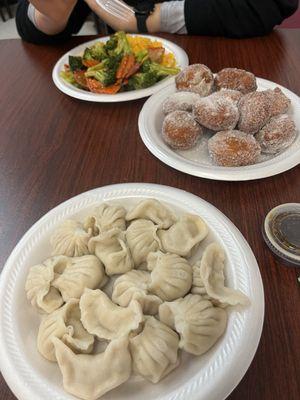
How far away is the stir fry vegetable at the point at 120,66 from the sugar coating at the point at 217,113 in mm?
379

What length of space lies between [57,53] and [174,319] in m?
1.61

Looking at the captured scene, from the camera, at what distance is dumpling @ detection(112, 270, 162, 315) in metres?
0.72

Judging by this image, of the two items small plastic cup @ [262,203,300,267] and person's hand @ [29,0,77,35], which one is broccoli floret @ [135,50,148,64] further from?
small plastic cup @ [262,203,300,267]

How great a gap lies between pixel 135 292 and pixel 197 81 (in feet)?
2.94

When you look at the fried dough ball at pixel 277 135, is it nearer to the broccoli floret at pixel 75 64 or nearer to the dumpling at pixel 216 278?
the dumpling at pixel 216 278

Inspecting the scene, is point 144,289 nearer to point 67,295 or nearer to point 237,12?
point 67,295

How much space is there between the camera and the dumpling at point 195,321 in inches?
25.7

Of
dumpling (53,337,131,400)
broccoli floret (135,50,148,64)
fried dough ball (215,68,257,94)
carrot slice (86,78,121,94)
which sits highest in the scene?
broccoli floret (135,50,148,64)

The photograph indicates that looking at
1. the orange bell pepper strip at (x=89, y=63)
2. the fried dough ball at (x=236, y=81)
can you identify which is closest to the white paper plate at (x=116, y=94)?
the orange bell pepper strip at (x=89, y=63)

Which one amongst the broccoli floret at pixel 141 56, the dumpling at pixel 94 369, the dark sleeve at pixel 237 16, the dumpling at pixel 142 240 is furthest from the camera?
the dark sleeve at pixel 237 16

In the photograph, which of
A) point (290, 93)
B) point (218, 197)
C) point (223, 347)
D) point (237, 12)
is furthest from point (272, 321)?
point (237, 12)

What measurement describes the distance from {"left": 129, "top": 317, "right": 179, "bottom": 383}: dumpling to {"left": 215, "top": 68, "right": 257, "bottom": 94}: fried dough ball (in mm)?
957

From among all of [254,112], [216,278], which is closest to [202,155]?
[254,112]

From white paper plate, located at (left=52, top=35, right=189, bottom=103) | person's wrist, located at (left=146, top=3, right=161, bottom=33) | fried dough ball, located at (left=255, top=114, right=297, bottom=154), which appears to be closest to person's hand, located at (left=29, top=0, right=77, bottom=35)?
white paper plate, located at (left=52, top=35, right=189, bottom=103)
